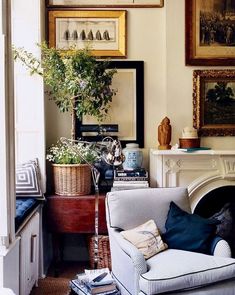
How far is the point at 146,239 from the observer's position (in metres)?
2.99

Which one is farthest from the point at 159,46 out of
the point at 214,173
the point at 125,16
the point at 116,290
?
the point at 116,290

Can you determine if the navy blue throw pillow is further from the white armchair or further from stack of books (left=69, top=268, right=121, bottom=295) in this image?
stack of books (left=69, top=268, right=121, bottom=295)

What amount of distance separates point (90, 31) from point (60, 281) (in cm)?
216

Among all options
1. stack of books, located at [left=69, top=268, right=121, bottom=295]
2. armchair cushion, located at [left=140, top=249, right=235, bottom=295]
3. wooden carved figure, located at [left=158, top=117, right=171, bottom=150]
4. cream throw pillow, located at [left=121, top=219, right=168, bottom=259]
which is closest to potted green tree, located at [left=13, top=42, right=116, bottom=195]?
wooden carved figure, located at [left=158, top=117, right=171, bottom=150]

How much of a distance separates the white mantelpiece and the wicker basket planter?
62 cm

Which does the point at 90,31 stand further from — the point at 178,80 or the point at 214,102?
the point at 214,102

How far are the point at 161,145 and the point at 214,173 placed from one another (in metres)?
0.51

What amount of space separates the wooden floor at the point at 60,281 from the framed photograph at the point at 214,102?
1.61 m

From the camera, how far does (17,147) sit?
385cm

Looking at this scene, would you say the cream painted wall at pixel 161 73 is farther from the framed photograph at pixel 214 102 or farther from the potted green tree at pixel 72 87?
the potted green tree at pixel 72 87

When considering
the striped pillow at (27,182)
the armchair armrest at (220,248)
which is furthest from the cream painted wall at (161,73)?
the armchair armrest at (220,248)

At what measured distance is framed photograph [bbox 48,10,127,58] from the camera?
13.3 ft

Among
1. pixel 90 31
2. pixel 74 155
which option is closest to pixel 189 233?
pixel 74 155

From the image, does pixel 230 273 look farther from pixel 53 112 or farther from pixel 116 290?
pixel 53 112
